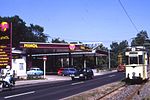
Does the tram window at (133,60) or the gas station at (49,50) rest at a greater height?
the gas station at (49,50)

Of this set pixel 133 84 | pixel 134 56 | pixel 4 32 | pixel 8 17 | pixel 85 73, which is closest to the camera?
pixel 134 56

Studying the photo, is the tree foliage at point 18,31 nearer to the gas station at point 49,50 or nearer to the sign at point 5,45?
the gas station at point 49,50

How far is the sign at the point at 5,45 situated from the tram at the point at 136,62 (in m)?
14.4

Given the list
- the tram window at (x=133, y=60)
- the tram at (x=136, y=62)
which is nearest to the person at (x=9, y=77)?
the tram at (x=136, y=62)

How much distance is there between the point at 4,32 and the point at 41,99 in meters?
23.7

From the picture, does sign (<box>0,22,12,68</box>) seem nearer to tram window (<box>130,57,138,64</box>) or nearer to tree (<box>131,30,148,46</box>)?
tram window (<box>130,57,138,64</box>)

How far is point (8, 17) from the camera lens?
133 meters

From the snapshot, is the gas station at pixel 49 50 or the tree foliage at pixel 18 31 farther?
the tree foliage at pixel 18 31

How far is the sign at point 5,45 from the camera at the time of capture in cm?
4232

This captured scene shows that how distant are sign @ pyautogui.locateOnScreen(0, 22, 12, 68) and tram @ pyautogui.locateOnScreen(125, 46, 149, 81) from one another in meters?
14.4

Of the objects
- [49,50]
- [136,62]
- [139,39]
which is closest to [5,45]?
[136,62]

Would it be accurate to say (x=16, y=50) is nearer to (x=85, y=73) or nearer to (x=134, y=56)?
(x=85, y=73)

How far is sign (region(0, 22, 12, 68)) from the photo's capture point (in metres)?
42.3

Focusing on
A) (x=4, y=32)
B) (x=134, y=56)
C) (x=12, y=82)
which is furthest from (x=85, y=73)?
(x=12, y=82)
